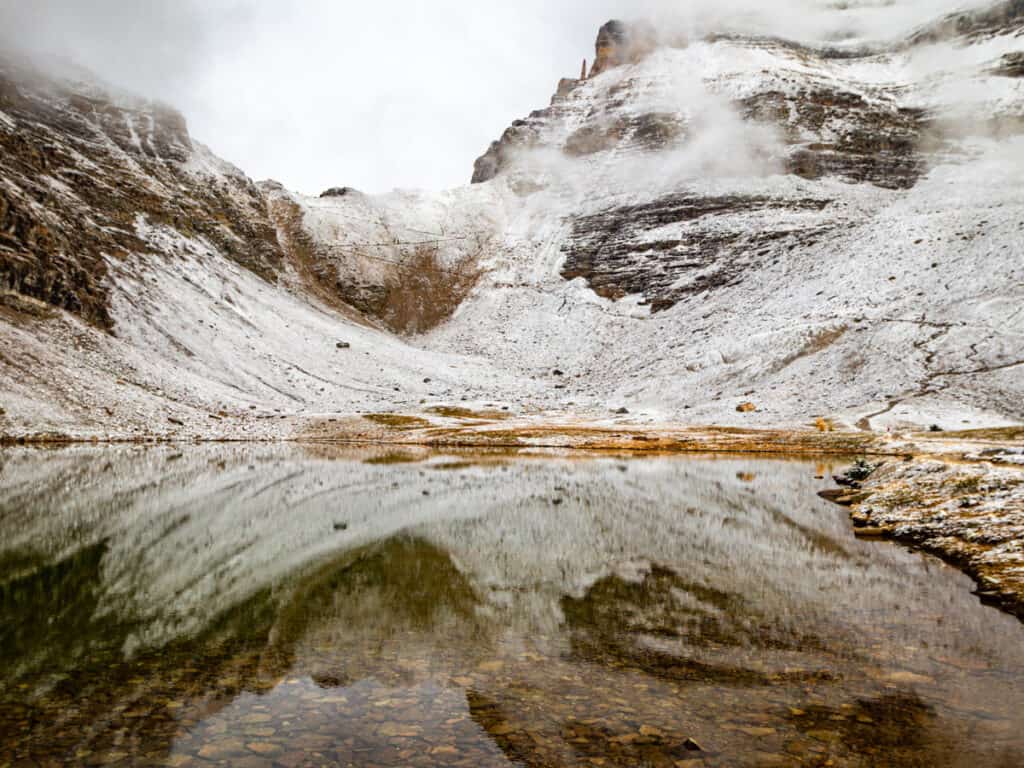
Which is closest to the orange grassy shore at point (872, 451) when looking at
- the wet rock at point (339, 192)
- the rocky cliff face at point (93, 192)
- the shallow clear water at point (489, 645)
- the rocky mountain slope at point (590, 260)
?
the shallow clear water at point (489, 645)

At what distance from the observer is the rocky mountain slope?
2955 inches

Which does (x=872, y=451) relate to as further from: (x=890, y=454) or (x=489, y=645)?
(x=489, y=645)

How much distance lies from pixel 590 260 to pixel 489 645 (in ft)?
430

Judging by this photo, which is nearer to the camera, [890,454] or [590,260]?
[890,454]

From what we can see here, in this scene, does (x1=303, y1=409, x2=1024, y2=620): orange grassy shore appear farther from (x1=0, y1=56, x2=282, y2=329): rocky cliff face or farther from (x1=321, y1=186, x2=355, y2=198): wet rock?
(x1=321, y1=186, x2=355, y2=198): wet rock

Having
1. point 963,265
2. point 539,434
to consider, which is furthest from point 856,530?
point 963,265

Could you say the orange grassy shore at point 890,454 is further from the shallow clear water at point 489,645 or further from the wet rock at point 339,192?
the wet rock at point 339,192

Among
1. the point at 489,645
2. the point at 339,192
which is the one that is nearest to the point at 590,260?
the point at 339,192

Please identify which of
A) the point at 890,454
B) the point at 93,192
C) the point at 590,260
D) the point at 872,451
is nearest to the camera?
the point at 890,454

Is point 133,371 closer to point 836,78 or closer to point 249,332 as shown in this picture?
point 249,332

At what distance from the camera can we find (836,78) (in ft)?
557

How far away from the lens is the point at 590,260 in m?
137

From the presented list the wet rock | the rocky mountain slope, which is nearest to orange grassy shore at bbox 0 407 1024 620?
the rocky mountain slope

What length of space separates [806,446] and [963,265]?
164 feet
